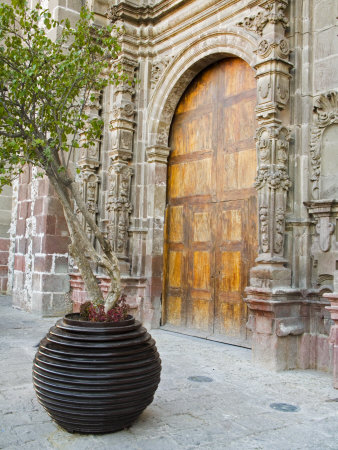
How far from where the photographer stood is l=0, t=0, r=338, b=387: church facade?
536 centimetres

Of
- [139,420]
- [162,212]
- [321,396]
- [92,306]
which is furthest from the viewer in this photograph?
[162,212]

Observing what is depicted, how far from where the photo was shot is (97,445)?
3.00 meters

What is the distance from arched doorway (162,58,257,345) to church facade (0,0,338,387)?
2 cm

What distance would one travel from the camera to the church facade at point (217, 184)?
17.6 ft

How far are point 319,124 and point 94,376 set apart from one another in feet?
12.8

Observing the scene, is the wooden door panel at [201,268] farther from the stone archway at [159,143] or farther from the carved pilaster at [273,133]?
the carved pilaster at [273,133]

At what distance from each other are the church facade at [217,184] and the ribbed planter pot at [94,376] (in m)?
2.19

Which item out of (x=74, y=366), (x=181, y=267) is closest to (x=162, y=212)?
(x=181, y=267)

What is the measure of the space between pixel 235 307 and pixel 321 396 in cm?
230

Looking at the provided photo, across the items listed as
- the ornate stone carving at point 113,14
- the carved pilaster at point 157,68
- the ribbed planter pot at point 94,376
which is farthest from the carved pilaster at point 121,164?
the ribbed planter pot at point 94,376

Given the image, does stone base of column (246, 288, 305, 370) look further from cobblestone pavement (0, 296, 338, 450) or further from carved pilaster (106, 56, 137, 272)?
carved pilaster (106, 56, 137, 272)

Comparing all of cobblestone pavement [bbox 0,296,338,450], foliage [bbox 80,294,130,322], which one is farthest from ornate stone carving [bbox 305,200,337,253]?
foliage [bbox 80,294,130,322]

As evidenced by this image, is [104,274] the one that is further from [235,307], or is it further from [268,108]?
[268,108]

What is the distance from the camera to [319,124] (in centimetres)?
545
